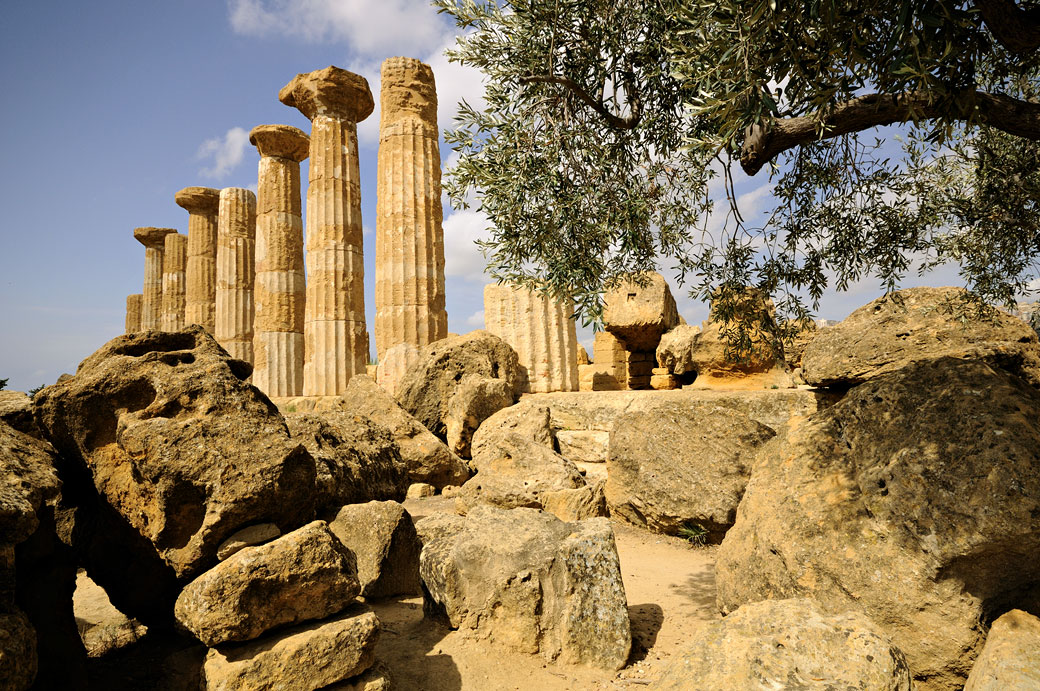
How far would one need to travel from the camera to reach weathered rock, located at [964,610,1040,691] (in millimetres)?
2432

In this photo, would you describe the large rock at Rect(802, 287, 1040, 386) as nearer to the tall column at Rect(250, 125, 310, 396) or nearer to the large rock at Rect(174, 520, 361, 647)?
the large rock at Rect(174, 520, 361, 647)

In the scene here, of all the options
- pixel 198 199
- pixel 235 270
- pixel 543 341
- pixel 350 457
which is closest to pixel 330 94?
pixel 543 341

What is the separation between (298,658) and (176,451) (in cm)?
127

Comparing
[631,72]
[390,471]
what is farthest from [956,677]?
[631,72]

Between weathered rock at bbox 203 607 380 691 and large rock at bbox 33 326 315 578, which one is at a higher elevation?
large rock at bbox 33 326 315 578

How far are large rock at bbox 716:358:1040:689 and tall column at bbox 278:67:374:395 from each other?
35.2 ft

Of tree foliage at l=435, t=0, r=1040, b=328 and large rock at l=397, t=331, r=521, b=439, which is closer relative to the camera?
tree foliage at l=435, t=0, r=1040, b=328

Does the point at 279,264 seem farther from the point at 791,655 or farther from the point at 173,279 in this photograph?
the point at 791,655

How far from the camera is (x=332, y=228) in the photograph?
521 inches

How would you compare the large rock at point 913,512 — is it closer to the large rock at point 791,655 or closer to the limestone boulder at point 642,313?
the large rock at point 791,655

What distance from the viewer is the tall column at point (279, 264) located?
14500mm

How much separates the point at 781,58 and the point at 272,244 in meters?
14.4

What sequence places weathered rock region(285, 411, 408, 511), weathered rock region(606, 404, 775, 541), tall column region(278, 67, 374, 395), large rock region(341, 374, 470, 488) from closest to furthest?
weathered rock region(285, 411, 408, 511) → weathered rock region(606, 404, 775, 541) → large rock region(341, 374, 470, 488) → tall column region(278, 67, 374, 395)

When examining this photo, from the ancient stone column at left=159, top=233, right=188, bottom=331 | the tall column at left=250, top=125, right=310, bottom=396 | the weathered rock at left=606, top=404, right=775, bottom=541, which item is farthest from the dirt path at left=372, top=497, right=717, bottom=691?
the ancient stone column at left=159, top=233, right=188, bottom=331
